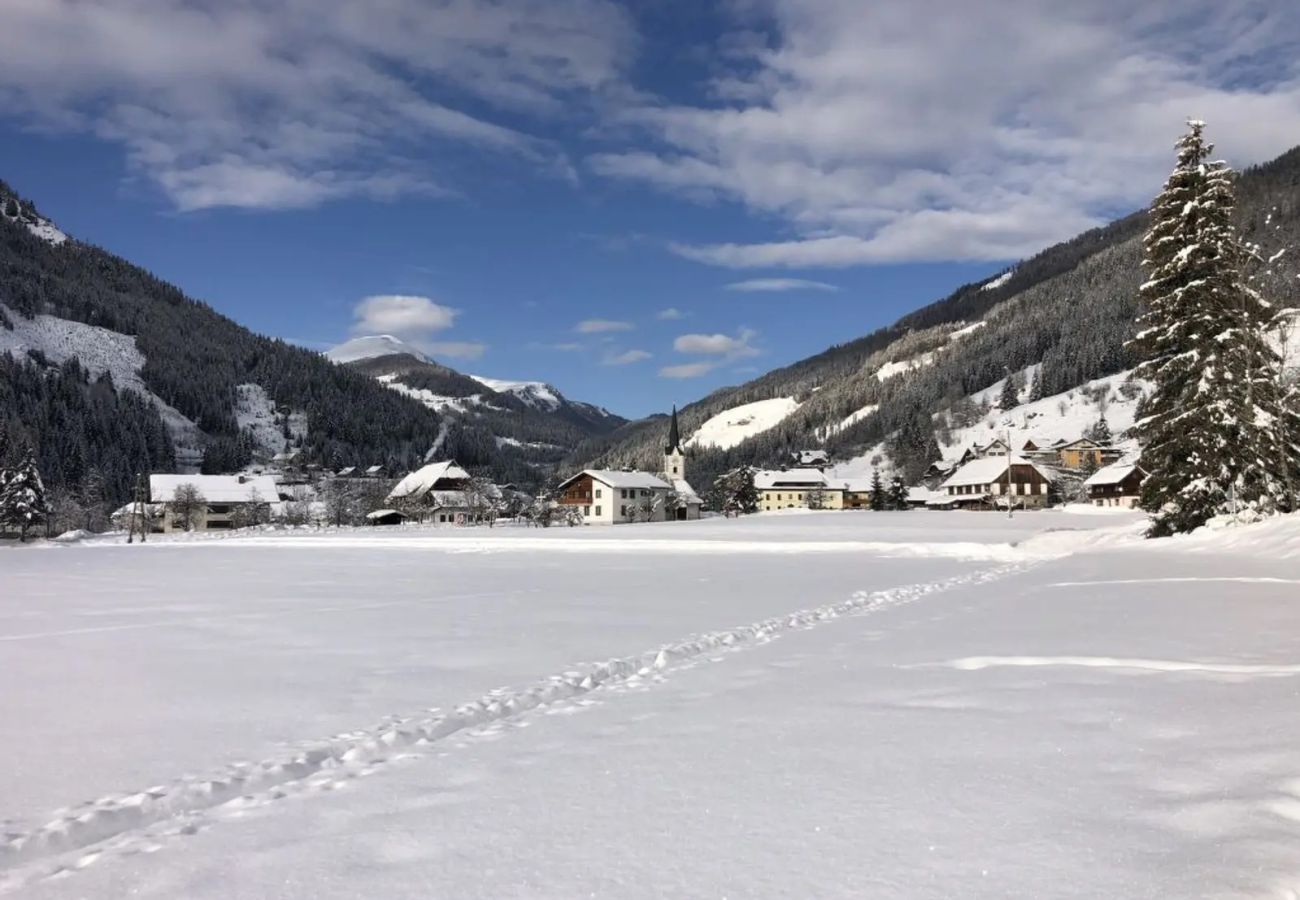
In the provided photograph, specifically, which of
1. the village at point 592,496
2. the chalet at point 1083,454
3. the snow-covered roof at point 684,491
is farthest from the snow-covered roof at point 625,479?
the chalet at point 1083,454

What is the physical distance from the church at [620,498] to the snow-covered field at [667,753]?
9755cm

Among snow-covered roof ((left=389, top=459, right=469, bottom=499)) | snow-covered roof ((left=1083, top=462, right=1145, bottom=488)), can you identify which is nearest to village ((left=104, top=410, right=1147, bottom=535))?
snow-covered roof ((left=1083, top=462, right=1145, bottom=488))

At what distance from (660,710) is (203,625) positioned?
11.9 m

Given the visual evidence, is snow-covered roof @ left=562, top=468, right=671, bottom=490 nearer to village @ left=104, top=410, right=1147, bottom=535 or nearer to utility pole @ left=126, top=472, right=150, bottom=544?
village @ left=104, top=410, right=1147, bottom=535

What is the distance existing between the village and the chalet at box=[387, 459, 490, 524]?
0.23 m

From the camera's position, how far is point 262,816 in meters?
5.65

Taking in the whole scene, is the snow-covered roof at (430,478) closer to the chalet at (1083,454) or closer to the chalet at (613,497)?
the chalet at (613,497)

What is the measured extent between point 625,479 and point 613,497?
4.36 metres

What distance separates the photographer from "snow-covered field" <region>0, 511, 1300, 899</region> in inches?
180

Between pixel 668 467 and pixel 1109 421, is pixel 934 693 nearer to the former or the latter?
pixel 668 467

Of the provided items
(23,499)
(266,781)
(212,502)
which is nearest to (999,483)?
(212,502)

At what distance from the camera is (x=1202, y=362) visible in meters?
31.2

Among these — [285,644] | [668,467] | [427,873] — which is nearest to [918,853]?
[427,873]

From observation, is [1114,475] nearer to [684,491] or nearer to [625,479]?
[684,491]
